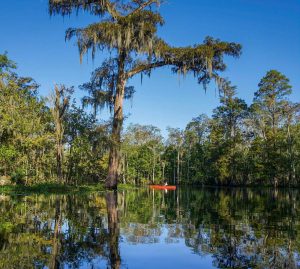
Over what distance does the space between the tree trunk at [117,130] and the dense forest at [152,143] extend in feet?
3.19

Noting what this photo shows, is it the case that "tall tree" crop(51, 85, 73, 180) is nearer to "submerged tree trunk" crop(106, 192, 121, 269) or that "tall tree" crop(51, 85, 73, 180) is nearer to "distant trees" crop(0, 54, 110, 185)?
"distant trees" crop(0, 54, 110, 185)

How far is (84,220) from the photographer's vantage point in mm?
9609

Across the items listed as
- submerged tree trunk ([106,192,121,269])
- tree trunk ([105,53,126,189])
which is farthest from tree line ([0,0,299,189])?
submerged tree trunk ([106,192,121,269])

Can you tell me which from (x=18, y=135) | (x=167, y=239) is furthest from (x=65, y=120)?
(x=167, y=239)

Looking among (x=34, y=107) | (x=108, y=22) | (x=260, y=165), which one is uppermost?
(x=108, y=22)

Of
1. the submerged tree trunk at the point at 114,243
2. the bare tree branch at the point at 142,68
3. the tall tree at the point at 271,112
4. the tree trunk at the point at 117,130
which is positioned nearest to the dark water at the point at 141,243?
the submerged tree trunk at the point at 114,243

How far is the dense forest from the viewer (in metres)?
28.5

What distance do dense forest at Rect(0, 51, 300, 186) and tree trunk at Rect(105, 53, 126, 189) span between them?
97 cm

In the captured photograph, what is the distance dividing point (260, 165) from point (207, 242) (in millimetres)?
50837

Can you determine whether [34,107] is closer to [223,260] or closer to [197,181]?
[223,260]

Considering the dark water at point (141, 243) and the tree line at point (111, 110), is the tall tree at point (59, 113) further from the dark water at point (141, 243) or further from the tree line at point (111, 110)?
the dark water at point (141, 243)

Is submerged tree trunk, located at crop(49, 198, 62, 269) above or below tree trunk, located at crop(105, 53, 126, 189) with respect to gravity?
below

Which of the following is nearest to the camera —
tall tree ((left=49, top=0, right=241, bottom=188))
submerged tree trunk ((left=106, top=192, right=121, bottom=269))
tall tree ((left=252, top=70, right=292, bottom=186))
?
submerged tree trunk ((left=106, top=192, right=121, bottom=269))

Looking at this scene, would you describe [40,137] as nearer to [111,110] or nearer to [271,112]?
[111,110]
